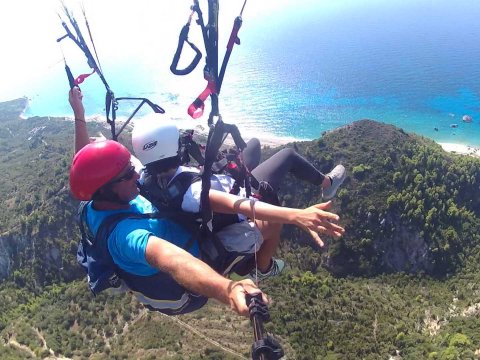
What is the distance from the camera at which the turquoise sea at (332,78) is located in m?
58.5

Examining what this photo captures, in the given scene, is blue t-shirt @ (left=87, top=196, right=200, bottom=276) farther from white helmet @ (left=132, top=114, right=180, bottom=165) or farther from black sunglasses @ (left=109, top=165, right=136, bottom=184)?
white helmet @ (left=132, top=114, right=180, bottom=165)

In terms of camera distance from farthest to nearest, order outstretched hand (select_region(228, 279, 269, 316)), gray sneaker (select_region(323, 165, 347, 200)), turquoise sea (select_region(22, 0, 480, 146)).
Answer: turquoise sea (select_region(22, 0, 480, 146))
gray sneaker (select_region(323, 165, 347, 200))
outstretched hand (select_region(228, 279, 269, 316))

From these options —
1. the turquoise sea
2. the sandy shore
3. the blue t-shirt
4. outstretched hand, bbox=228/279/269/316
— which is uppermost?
outstretched hand, bbox=228/279/269/316

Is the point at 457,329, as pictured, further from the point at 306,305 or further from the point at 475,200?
the point at 475,200

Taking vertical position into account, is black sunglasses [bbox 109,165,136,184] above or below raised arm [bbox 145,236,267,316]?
above

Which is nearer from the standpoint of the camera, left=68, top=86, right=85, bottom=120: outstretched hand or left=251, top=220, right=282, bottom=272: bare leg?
left=251, top=220, right=282, bottom=272: bare leg

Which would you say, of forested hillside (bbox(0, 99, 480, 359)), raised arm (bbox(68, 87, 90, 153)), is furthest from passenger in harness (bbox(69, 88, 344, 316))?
forested hillside (bbox(0, 99, 480, 359))

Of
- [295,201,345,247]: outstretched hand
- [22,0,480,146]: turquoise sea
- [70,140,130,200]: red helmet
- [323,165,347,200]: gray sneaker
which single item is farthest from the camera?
[22,0,480,146]: turquoise sea

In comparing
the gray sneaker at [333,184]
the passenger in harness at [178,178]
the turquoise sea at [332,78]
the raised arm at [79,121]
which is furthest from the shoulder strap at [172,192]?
the turquoise sea at [332,78]

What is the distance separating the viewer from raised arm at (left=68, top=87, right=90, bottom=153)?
4227mm

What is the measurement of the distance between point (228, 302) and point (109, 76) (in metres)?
87.1

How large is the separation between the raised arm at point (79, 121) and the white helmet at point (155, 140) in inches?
36.4

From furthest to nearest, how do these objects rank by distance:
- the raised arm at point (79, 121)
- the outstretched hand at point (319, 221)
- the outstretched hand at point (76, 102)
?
1. the outstretched hand at point (76, 102)
2. the raised arm at point (79, 121)
3. the outstretched hand at point (319, 221)

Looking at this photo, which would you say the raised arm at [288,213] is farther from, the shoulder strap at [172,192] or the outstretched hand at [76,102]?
the outstretched hand at [76,102]
